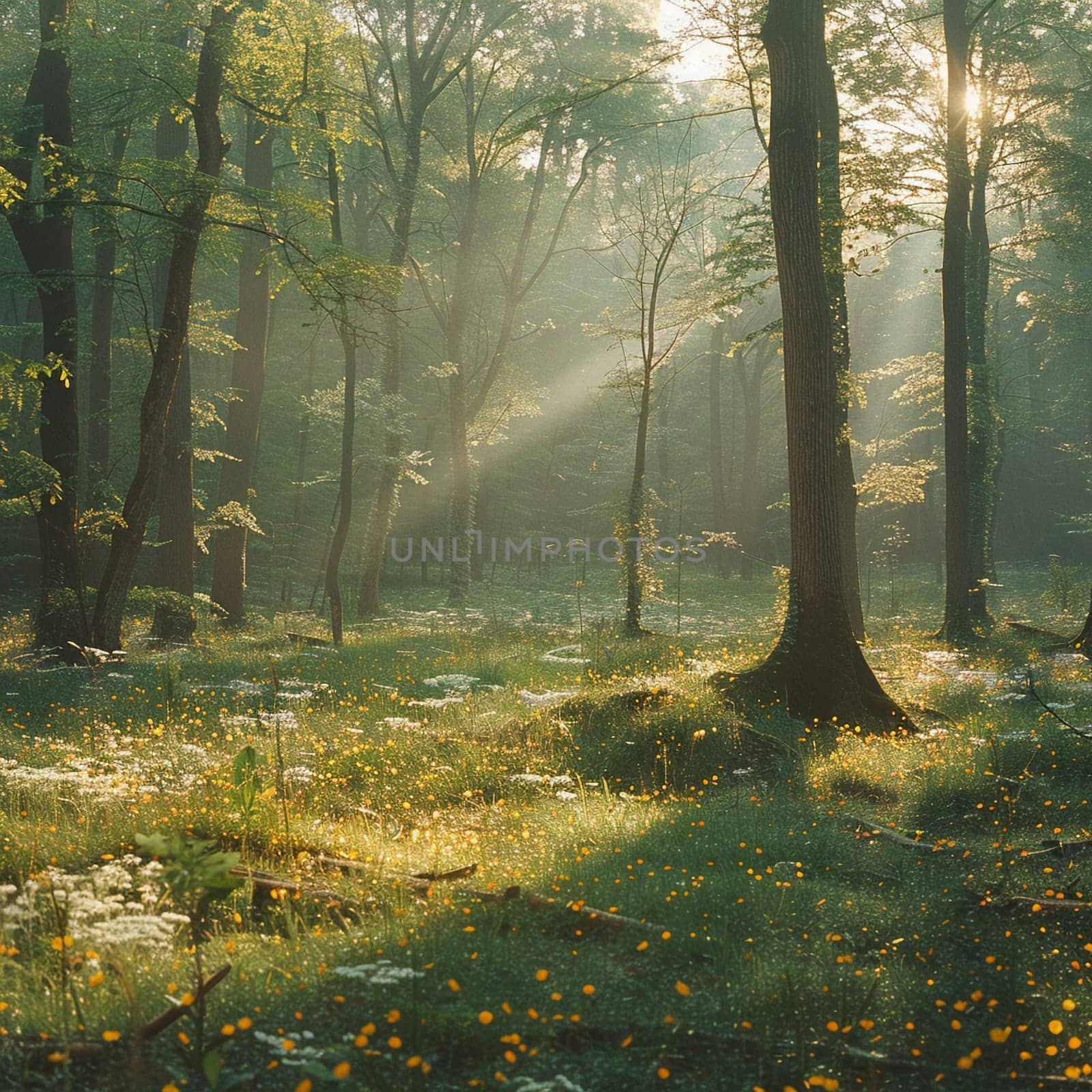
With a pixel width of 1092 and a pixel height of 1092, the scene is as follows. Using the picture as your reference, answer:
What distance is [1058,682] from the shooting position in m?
10.1

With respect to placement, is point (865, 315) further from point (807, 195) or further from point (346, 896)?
point (346, 896)

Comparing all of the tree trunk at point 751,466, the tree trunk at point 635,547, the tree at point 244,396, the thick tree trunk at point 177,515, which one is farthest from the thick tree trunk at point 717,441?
the thick tree trunk at point 177,515

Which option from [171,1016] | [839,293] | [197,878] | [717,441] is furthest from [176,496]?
[717,441]

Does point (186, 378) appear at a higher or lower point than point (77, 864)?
higher

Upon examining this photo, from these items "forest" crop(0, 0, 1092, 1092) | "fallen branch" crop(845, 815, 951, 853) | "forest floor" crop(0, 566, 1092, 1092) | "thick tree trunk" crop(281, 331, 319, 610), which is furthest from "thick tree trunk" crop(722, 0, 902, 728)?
"thick tree trunk" crop(281, 331, 319, 610)

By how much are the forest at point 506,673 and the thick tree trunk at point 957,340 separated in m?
0.06

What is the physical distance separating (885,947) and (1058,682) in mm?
7107

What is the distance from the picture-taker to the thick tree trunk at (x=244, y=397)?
1753 cm

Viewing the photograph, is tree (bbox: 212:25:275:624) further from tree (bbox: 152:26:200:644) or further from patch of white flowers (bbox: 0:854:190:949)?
patch of white flowers (bbox: 0:854:190:949)

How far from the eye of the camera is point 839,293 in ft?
46.5

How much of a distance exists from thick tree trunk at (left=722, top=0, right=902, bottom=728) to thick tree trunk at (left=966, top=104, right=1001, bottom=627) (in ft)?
24.8

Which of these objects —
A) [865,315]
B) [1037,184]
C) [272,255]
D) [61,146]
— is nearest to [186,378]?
[272,255]

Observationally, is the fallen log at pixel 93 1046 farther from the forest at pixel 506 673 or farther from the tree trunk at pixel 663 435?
the tree trunk at pixel 663 435

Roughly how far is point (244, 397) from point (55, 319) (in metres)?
6.27
